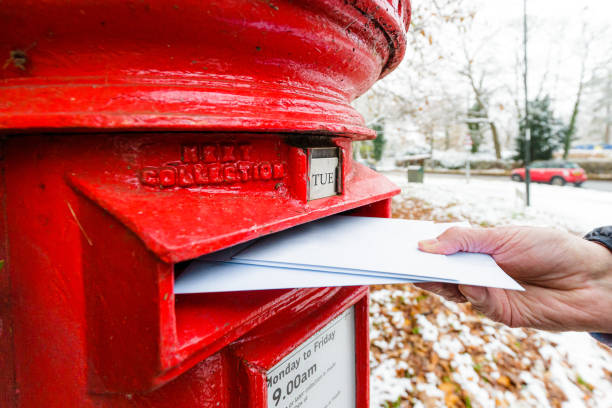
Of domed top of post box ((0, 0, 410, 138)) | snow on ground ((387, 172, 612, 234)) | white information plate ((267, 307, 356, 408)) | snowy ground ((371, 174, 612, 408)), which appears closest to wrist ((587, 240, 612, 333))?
white information plate ((267, 307, 356, 408))

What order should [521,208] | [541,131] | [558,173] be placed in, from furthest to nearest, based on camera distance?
[541,131]
[558,173]
[521,208]

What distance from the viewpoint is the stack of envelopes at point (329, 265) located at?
0.77 metres

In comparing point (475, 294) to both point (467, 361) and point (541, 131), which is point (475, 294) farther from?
point (541, 131)

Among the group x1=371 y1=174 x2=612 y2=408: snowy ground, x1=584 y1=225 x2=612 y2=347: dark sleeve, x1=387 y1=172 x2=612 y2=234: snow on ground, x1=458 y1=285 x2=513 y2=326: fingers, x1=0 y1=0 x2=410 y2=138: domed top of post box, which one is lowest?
x1=371 y1=174 x2=612 y2=408: snowy ground

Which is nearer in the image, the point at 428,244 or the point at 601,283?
the point at 428,244

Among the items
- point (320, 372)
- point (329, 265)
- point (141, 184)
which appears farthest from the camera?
point (320, 372)

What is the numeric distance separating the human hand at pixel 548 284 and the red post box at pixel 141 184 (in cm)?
79

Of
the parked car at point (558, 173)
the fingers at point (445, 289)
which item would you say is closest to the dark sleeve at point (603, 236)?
the fingers at point (445, 289)

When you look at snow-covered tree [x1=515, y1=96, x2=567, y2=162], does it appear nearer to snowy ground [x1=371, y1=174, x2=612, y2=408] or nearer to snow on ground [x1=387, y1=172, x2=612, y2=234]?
snow on ground [x1=387, y1=172, x2=612, y2=234]

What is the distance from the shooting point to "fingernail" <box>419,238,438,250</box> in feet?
3.33

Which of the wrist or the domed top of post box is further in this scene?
the wrist

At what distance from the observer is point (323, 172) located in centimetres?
101

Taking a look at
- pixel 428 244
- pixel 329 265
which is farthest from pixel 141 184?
pixel 428 244

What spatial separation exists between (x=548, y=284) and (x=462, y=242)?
529mm
